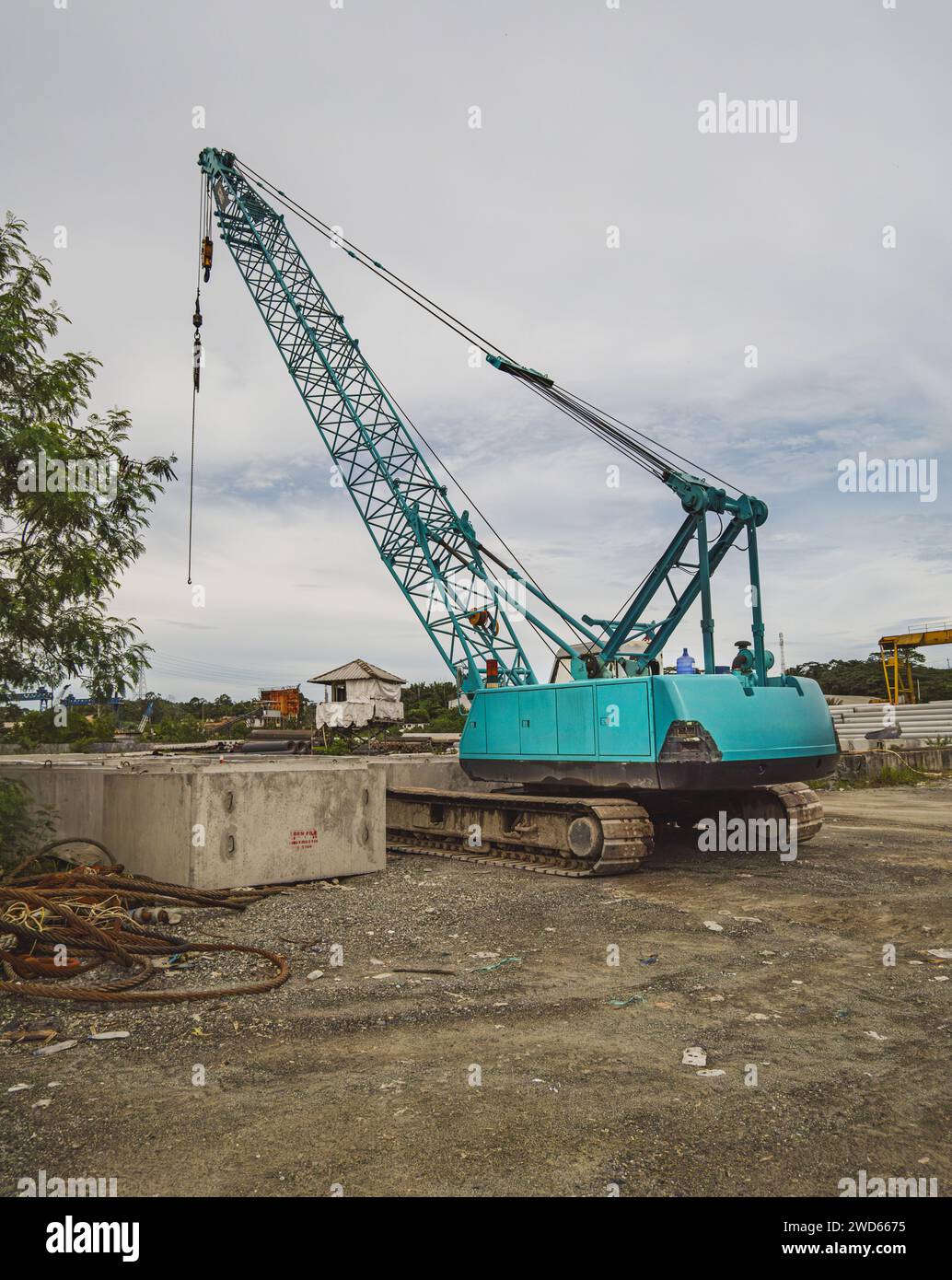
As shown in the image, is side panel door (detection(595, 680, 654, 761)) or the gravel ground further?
side panel door (detection(595, 680, 654, 761))

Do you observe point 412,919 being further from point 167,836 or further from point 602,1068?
point 602,1068

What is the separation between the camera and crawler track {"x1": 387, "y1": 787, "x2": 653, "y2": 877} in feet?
32.6

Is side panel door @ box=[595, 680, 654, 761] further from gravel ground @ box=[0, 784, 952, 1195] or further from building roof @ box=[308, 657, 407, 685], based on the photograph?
building roof @ box=[308, 657, 407, 685]

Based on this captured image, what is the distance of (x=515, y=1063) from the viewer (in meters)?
4.38

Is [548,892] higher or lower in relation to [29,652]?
lower

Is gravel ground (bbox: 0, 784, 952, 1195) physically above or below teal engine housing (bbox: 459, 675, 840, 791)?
below

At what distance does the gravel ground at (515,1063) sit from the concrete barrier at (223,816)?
926 millimetres

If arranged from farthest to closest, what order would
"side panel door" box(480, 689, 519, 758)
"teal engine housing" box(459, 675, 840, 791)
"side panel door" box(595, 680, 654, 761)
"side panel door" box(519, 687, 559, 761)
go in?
"side panel door" box(480, 689, 519, 758) → "side panel door" box(519, 687, 559, 761) → "side panel door" box(595, 680, 654, 761) → "teal engine housing" box(459, 675, 840, 791)

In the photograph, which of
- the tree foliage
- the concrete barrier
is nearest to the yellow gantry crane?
the tree foliage

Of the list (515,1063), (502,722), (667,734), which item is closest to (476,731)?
(502,722)

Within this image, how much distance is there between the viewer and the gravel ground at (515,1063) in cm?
332
